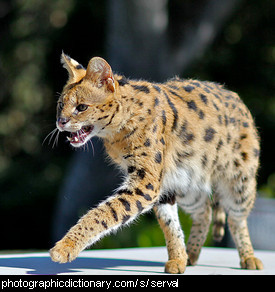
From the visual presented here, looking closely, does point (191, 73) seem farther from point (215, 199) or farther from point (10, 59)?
point (215, 199)

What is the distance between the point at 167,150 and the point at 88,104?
2.92 ft

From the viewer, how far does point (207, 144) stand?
5.56 meters

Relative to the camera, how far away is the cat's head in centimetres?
482

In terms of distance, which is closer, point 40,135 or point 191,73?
point 191,73

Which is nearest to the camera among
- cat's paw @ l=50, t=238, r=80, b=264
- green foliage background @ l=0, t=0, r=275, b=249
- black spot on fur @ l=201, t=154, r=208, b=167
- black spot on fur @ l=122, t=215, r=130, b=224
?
cat's paw @ l=50, t=238, r=80, b=264

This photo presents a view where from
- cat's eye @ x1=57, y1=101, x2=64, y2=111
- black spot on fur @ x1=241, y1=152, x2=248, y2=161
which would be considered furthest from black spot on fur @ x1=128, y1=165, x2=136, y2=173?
black spot on fur @ x1=241, y1=152, x2=248, y2=161

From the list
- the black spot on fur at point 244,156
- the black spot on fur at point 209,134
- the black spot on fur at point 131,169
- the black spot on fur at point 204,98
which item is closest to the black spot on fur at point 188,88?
the black spot on fur at point 204,98

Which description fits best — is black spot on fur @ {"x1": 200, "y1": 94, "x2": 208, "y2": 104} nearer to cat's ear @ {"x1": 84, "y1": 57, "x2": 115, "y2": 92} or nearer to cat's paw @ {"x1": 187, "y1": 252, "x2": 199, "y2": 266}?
cat's ear @ {"x1": 84, "y1": 57, "x2": 115, "y2": 92}

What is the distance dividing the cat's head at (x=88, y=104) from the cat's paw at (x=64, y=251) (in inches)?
35.8

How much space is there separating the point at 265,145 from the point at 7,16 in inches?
316

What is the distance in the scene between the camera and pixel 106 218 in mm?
4547

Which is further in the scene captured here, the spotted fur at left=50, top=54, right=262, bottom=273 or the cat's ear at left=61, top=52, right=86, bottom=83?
the cat's ear at left=61, top=52, right=86, bottom=83

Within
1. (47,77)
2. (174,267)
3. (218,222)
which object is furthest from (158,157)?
(47,77)


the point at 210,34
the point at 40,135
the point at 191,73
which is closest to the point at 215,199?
the point at 210,34
